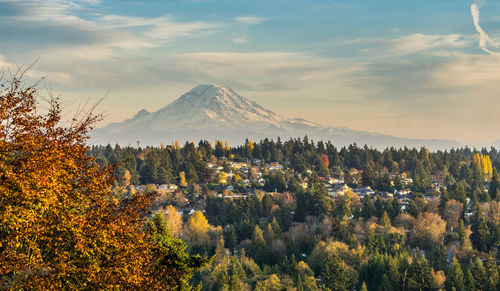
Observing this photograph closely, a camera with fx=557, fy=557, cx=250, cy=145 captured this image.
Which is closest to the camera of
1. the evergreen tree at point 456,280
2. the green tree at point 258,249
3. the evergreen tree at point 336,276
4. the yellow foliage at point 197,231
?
the evergreen tree at point 456,280

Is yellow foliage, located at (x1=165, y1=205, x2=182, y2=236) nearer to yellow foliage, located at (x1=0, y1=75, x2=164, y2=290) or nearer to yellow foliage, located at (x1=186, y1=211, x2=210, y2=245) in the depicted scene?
yellow foliage, located at (x1=186, y1=211, x2=210, y2=245)

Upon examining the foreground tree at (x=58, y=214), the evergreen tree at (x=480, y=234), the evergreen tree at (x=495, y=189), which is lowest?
the evergreen tree at (x=480, y=234)

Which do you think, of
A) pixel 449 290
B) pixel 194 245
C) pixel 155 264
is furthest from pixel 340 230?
pixel 155 264

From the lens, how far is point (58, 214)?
20.1 meters

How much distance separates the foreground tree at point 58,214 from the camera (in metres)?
18.9

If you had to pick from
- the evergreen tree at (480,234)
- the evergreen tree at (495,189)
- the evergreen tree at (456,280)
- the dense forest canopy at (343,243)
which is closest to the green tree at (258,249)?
the dense forest canopy at (343,243)

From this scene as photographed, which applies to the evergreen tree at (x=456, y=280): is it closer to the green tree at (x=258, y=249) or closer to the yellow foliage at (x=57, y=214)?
the green tree at (x=258, y=249)

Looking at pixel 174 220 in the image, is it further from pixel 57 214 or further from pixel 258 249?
pixel 57 214

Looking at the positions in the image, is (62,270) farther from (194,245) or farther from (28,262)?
(194,245)

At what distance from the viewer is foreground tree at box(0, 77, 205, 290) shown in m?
18.9

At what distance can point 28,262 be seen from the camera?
60.8 ft

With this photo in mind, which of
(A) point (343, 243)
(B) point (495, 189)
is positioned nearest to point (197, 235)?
(A) point (343, 243)

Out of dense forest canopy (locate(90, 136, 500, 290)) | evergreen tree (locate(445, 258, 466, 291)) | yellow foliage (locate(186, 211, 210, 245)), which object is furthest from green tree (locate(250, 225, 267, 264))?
evergreen tree (locate(445, 258, 466, 291))

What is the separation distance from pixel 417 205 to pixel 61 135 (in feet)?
527
